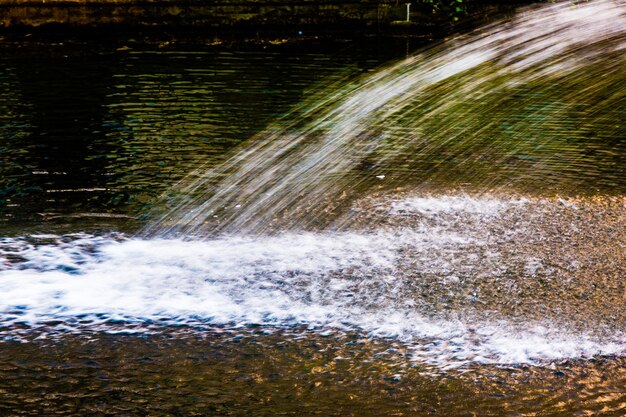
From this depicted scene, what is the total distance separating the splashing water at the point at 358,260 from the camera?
3873mm

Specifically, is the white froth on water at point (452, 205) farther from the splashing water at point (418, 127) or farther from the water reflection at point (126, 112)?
the water reflection at point (126, 112)

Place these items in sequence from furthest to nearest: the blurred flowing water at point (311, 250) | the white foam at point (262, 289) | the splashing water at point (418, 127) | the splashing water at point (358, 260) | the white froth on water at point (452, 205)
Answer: the splashing water at point (418, 127)
the white froth on water at point (452, 205)
the splashing water at point (358, 260)
the white foam at point (262, 289)
the blurred flowing water at point (311, 250)

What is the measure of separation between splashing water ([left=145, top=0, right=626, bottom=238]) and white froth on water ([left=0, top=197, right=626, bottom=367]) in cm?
46

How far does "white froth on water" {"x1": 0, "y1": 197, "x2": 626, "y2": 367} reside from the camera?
3.73m

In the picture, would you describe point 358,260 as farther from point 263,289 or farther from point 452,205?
point 452,205

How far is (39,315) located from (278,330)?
1.15m

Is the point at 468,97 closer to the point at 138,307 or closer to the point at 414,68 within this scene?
the point at 414,68

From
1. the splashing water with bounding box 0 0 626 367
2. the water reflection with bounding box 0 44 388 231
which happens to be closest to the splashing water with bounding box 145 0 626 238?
A: the splashing water with bounding box 0 0 626 367

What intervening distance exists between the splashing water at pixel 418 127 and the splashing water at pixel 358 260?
29 millimetres

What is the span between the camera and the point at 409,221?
Answer: 5.33m

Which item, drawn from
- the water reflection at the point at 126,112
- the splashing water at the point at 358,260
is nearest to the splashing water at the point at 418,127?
the splashing water at the point at 358,260

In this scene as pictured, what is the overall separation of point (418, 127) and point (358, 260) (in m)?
3.82

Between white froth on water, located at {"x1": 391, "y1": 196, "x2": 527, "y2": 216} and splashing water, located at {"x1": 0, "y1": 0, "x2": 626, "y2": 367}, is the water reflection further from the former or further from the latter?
white froth on water, located at {"x1": 391, "y1": 196, "x2": 527, "y2": 216}

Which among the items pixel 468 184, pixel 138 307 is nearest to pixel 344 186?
pixel 468 184
